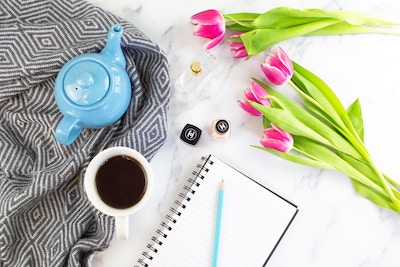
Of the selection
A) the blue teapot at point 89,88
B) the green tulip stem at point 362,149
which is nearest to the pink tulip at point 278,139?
the green tulip stem at point 362,149

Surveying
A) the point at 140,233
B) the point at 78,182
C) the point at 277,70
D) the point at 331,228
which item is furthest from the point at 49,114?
the point at 331,228

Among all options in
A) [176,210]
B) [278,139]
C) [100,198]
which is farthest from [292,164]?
[100,198]

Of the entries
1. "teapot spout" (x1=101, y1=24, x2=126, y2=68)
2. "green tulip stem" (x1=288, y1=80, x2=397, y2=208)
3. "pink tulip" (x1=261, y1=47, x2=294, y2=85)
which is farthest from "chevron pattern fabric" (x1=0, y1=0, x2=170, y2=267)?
"green tulip stem" (x1=288, y1=80, x2=397, y2=208)

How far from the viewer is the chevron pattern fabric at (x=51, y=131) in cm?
89

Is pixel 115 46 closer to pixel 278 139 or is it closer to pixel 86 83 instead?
pixel 86 83

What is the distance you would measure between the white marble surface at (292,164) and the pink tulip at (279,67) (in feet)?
0.17

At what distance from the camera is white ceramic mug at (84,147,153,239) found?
820 millimetres

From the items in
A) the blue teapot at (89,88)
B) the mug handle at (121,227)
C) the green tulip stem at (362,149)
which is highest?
the green tulip stem at (362,149)

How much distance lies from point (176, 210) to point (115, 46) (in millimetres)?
296

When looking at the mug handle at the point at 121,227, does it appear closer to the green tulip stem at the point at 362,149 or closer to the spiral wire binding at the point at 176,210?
the spiral wire binding at the point at 176,210

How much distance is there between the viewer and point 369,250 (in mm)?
916

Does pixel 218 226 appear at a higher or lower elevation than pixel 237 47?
lower

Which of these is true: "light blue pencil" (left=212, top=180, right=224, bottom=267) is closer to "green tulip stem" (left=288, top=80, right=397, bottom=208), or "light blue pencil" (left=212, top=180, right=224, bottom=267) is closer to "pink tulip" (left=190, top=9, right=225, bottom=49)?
"green tulip stem" (left=288, top=80, right=397, bottom=208)

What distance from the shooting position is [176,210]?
911 mm
